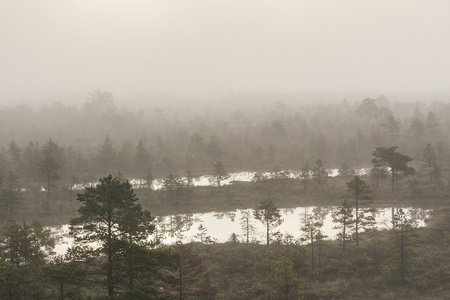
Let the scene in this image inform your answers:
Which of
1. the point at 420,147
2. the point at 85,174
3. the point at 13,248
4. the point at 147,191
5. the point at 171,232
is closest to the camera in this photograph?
the point at 13,248

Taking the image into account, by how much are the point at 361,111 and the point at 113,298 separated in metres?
113

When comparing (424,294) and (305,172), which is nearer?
(424,294)

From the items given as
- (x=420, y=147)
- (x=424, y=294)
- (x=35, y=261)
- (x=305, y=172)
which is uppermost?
(x=420, y=147)

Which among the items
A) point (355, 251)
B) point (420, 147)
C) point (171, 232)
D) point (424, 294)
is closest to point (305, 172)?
point (355, 251)

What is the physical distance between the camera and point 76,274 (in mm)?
16359

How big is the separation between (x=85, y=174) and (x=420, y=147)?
295 feet

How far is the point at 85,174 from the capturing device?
73.2 m

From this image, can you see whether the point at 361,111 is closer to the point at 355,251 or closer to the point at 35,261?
the point at 355,251

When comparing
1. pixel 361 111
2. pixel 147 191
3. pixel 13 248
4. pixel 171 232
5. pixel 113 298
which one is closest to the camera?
pixel 113 298

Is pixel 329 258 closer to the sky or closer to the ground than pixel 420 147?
closer to the ground

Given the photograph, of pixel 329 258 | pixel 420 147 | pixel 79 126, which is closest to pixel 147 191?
pixel 329 258

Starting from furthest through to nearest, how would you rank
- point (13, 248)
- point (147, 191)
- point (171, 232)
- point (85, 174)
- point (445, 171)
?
point (85, 174) → point (445, 171) → point (147, 191) → point (171, 232) → point (13, 248)

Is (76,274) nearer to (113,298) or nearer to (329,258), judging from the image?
(113,298)

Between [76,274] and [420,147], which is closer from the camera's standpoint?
[76,274]
